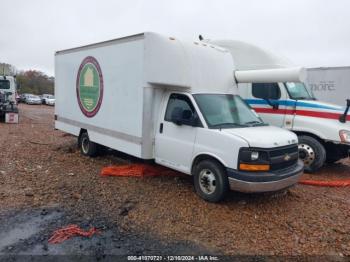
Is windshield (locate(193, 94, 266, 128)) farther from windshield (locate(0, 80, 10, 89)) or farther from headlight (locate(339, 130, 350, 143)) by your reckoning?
windshield (locate(0, 80, 10, 89))

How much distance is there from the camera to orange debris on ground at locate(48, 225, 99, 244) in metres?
4.07

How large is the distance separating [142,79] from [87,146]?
11.0ft

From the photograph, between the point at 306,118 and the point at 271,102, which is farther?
the point at 271,102

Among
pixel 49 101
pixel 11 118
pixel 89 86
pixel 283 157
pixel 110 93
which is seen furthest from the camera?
pixel 49 101

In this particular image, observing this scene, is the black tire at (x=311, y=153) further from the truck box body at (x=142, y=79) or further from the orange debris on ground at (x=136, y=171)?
the orange debris on ground at (x=136, y=171)

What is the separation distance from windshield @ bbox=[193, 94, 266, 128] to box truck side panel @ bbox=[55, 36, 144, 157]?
1299mm

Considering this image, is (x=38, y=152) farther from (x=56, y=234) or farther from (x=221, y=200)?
(x=221, y=200)

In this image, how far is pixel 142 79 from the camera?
19.8ft

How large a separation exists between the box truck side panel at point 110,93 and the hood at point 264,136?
6.71ft

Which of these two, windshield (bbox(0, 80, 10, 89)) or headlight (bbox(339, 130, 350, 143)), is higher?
windshield (bbox(0, 80, 10, 89))

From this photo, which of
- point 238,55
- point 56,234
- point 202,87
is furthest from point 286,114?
point 56,234

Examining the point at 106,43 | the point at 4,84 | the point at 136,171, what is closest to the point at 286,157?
the point at 136,171

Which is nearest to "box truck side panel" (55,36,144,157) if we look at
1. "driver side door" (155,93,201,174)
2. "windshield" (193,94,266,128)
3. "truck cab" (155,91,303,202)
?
"driver side door" (155,93,201,174)

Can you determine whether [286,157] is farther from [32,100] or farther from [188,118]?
[32,100]
